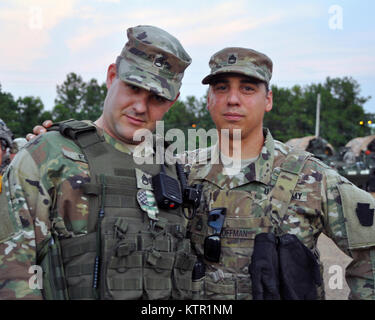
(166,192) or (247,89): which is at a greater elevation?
(247,89)

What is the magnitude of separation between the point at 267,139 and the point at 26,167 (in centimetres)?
173

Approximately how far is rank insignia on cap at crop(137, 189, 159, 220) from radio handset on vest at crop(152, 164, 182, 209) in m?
0.03

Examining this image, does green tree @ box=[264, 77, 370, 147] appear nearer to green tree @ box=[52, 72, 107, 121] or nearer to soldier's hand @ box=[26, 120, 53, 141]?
green tree @ box=[52, 72, 107, 121]

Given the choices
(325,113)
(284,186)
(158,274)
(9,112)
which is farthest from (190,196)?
(325,113)

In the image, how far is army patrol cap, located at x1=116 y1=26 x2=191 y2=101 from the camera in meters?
2.37

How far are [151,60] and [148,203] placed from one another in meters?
0.81

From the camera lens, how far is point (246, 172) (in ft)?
9.71

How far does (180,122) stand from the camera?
4459cm

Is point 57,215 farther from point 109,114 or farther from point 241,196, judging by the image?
point 241,196

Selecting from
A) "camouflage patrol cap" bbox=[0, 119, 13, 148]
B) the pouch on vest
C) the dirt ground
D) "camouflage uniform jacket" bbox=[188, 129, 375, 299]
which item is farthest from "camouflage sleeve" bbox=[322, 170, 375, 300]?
"camouflage patrol cap" bbox=[0, 119, 13, 148]

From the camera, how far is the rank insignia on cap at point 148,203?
2320 millimetres

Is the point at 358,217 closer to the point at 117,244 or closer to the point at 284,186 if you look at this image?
the point at 284,186

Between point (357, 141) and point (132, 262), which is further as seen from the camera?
point (357, 141)

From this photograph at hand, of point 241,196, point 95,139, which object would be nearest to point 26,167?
point 95,139
